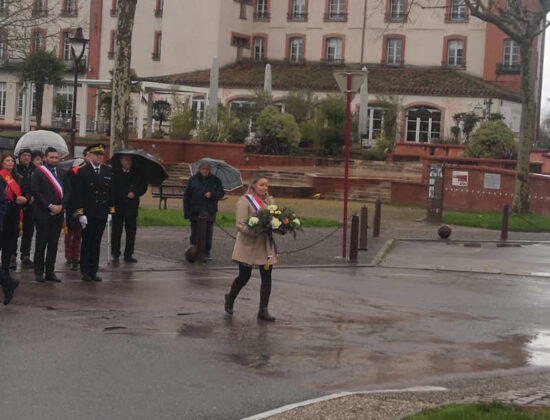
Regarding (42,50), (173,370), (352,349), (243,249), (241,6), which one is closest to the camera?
(173,370)

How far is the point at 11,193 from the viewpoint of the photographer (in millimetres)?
12648

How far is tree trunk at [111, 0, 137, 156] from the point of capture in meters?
23.9

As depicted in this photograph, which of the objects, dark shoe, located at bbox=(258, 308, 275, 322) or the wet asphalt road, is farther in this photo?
dark shoe, located at bbox=(258, 308, 275, 322)

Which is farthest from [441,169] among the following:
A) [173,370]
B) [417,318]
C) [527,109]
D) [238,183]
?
[173,370]

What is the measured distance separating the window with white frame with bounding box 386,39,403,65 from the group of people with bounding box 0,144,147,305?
50561 millimetres

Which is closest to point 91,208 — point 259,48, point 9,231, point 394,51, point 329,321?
point 9,231

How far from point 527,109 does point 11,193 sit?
20954mm

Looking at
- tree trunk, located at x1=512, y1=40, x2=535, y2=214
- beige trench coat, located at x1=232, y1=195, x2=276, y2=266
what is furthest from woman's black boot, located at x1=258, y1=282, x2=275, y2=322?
tree trunk, located at x1=512, y1=40, x2=535, y2=214

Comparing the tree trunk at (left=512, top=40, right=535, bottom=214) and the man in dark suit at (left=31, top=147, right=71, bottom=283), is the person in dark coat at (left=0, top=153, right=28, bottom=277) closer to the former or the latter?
the man in dark suit at (left=31, top=147, right=71, bottom=283)

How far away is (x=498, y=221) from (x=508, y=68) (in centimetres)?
3303

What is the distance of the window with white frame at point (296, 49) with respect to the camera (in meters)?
66.9

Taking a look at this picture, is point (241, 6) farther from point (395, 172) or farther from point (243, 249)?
point (243, 249)

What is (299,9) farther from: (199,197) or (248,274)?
(248,274)

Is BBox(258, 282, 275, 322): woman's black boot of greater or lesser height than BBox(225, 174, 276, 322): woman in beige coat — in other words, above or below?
below
